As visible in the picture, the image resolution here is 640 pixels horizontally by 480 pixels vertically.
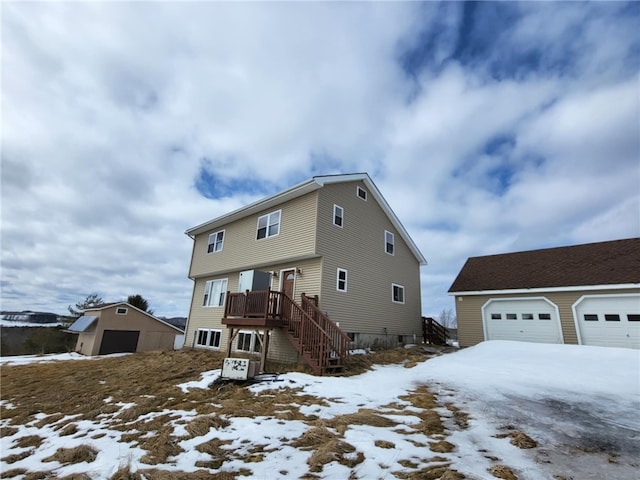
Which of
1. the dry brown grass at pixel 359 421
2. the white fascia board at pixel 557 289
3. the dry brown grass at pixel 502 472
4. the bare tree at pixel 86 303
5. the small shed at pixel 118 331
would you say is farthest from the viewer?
the bare tree at pixel 86 303

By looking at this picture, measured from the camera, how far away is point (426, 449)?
3938mm

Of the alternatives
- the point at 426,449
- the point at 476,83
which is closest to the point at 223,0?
the point at 476,83

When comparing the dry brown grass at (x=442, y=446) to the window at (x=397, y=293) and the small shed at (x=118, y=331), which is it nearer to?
the window at (x=397, y=293)

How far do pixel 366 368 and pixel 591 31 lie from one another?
12.9m

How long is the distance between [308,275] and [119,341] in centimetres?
1785

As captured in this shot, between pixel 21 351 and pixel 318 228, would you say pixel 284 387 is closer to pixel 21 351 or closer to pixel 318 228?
pixel 318 228

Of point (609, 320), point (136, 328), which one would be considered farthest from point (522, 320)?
point (136, 328)

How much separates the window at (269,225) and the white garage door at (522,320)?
1142cm

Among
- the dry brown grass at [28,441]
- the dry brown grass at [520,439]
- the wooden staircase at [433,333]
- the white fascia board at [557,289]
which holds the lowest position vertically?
the dry brown grass at [28,441]

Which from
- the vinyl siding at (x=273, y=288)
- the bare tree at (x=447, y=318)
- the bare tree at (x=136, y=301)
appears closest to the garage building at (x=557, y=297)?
the vinyl siding at (x=273, y=288)

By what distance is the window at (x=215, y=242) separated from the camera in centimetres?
1780

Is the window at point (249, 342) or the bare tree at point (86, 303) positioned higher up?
the bare tree at point (86, 303)

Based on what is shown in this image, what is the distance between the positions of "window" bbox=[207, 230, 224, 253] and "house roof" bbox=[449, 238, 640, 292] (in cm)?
1350

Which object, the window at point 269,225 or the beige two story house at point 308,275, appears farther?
the window at point 269,225
